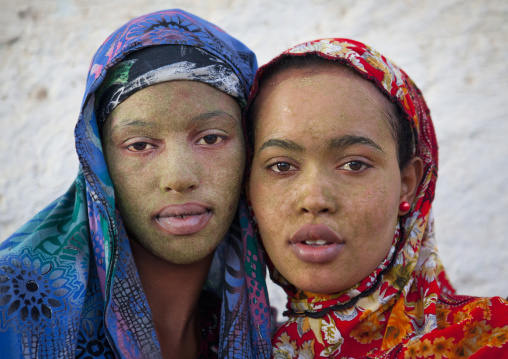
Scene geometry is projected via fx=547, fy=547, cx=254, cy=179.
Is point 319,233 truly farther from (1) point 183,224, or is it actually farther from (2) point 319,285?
(1) point 183,224

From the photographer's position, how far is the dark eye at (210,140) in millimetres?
2143

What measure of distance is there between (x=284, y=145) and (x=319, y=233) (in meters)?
0.36

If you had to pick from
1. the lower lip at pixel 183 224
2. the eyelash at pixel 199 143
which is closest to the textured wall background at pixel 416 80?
the eyelash at pixel 199 143

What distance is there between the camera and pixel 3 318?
1.87m

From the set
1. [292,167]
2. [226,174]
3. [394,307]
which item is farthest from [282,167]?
[394,307]

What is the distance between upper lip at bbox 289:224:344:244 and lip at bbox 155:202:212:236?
0.38 metres

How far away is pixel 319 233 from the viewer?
197 cm

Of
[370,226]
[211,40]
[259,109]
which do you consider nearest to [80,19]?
[211,40]

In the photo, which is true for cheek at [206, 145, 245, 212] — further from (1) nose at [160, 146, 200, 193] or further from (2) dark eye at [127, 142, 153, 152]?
(2) dark eye at [127, 142, 153, 152]

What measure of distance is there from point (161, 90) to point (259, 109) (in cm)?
41

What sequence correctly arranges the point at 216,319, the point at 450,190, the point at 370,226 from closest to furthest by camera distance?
the point at 370,226, the point at 216,319, the point at 450,190

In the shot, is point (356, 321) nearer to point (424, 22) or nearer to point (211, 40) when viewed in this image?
point (211, 40)

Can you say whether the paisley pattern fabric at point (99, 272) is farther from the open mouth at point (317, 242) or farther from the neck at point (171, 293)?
the open mouth at point (317, 242)

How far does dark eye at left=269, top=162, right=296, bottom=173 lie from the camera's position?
2.11 m
